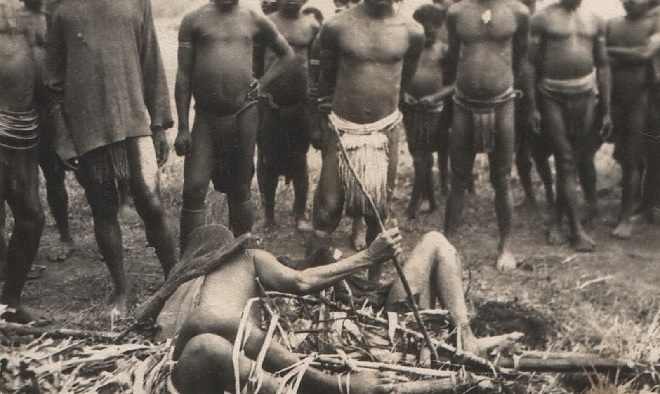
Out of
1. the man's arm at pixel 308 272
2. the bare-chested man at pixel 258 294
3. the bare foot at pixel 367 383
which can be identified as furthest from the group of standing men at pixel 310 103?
the bare foot at pixel 367 383

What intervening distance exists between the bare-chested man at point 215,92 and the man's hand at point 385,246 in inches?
93.3

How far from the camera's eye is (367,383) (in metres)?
3.65

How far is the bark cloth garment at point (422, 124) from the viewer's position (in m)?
7.75

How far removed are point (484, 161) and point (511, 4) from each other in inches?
127

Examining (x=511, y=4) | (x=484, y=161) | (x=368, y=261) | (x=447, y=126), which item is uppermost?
(x=511, y=4)

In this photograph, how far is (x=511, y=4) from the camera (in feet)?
22.0

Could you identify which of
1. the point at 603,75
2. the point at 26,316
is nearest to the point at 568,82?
the point at 603,75

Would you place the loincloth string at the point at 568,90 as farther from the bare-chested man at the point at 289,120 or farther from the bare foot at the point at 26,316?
the bare foot at the point at 26,316

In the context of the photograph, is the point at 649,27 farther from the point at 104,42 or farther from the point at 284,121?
the point at 104,42

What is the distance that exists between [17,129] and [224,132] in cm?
128

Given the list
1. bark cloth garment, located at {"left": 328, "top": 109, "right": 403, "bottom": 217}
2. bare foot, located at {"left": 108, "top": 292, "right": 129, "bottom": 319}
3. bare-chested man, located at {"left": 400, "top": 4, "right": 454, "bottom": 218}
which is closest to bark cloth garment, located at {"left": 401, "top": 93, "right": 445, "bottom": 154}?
bare-chested man, located at {"left": 400, "top": 4, "right": 454, "bottom": 218}

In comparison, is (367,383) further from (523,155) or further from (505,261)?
(523,155)

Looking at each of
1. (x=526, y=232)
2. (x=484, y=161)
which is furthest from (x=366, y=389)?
(x=484, y=161)

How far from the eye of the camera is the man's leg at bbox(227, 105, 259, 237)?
20.6ft
